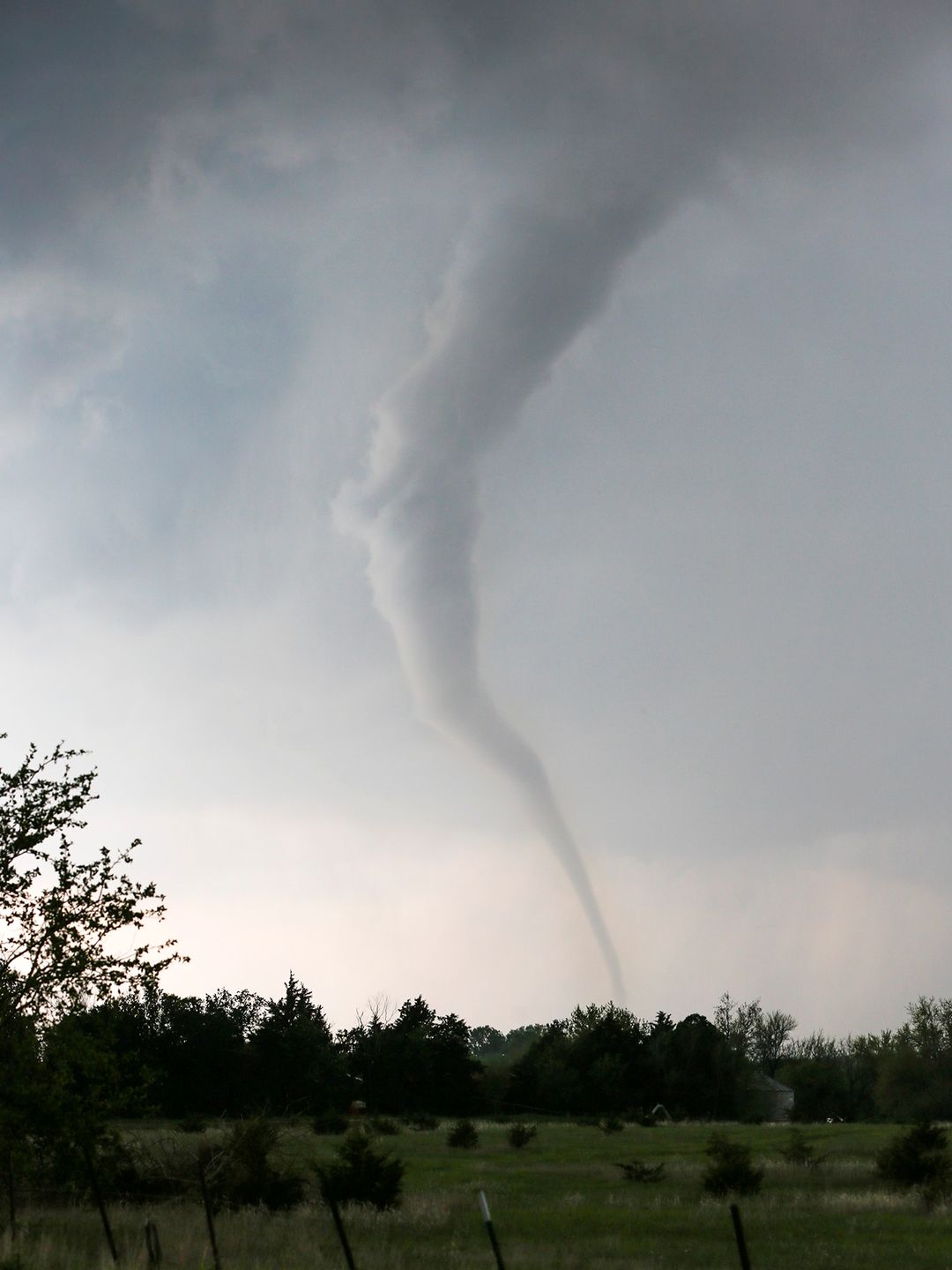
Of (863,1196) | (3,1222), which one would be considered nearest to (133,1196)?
(3,1222)

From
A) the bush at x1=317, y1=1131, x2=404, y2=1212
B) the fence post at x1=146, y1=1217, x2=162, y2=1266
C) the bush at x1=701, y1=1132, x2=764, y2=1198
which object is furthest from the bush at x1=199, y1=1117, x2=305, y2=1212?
the bush at x1=701, y1=1132, x2=764, y2=1198

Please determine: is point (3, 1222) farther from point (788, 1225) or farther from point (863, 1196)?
point (863, 1196)

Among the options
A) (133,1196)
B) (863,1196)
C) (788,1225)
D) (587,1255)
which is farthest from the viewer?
(133,1196)

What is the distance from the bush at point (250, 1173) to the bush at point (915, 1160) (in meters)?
17.9

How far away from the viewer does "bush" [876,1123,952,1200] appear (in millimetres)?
33188

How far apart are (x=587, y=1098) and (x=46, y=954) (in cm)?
8841

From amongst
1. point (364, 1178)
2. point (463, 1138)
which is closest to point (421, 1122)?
point (463, 1138)

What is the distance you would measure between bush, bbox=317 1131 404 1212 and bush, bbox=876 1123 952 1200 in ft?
50.2

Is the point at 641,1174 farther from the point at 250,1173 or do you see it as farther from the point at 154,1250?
the point at 154,1250

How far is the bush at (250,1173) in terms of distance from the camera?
3092 centimetres

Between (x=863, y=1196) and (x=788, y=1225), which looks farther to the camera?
(x=863, y=1196)

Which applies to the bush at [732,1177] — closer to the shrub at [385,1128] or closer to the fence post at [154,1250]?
the fence post at [154,1250]

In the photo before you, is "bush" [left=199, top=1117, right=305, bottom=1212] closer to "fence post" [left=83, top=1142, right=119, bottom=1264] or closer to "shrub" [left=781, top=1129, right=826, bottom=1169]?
"fence post" [left=83, top=1142, right=119, bottom=1264]

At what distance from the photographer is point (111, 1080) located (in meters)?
24.0
